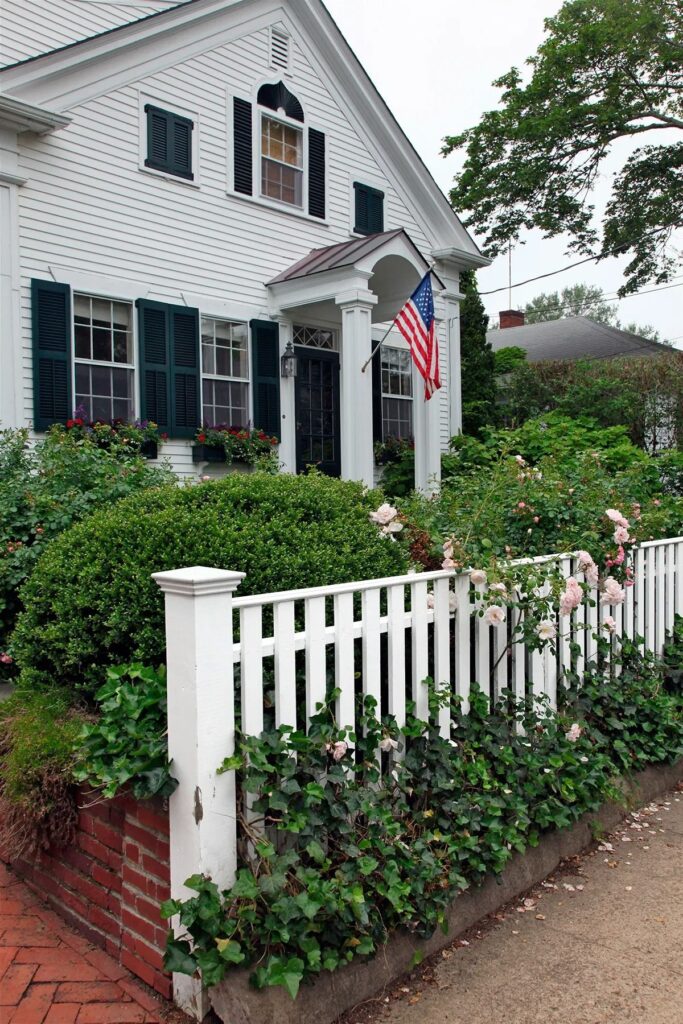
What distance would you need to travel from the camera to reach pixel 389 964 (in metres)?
2.61

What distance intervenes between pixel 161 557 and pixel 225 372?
718cm

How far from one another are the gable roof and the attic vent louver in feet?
0.66

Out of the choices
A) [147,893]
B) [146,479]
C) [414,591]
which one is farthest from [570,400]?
[147,893]

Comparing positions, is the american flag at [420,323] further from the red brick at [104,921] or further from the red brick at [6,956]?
the red brick at [6,956]

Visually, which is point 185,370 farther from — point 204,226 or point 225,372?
point 204,226

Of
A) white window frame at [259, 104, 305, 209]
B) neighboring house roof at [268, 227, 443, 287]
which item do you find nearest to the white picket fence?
neighboring house roof at [268, 227, 443, 287]

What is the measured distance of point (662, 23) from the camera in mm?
16578

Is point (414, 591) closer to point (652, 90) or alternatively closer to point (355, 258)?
point (355, 258)

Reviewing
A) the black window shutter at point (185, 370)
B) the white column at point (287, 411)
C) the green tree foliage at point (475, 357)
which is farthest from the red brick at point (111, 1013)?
the green tree foliage at point (475, 357)

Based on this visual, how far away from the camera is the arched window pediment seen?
10742mm

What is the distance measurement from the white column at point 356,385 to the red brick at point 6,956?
7600 millimetres

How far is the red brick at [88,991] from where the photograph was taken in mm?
2486

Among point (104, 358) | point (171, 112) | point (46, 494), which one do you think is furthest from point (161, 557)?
point (171, 112)

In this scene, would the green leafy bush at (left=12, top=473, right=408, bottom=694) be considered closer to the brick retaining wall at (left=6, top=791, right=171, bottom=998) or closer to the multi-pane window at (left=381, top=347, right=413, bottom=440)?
the brick retaining wall at (left=6, top=791, right=171, bottom=998)
